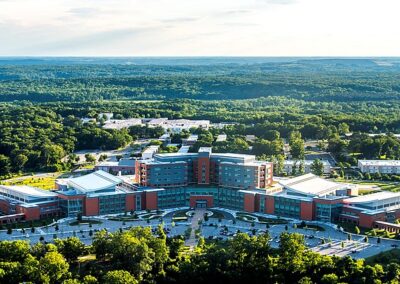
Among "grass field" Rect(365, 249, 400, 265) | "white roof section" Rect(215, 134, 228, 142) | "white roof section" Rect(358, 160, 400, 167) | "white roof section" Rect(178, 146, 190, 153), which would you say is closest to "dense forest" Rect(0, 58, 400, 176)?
"white roof section" Rect(215, 134, 228, 142)

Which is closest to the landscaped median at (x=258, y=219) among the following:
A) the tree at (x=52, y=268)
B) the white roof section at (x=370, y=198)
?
the white roof section at (x=370, y=198)

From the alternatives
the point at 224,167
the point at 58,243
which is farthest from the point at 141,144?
the point at 58,243

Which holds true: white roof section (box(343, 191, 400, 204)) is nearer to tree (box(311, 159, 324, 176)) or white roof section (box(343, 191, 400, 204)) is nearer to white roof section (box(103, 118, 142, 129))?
tree (box(311, 159, 324, 176))

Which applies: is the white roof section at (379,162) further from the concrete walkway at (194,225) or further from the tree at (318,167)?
the concrete walkway at (194,225)

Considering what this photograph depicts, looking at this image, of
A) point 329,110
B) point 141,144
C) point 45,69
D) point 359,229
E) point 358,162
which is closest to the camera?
point 359,229

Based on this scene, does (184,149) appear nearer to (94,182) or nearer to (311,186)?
(94,182)

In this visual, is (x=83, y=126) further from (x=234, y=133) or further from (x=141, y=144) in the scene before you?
(x=234, y=133)

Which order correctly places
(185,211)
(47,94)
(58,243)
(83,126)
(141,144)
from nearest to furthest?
(58,243) → (185,211) → (141,144) → (83,126) → (47,94)
